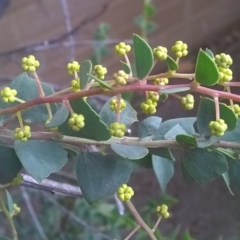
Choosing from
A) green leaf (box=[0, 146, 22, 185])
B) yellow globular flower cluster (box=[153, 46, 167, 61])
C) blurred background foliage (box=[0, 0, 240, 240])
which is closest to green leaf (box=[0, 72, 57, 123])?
green leaf (box=[0, 146, 22, 185])

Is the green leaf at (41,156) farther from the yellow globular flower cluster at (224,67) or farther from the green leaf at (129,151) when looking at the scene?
the yellow globular flower cluster at (224,67)

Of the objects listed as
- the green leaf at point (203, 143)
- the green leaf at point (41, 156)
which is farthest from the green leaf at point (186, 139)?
the green leaf at point (41, 156)

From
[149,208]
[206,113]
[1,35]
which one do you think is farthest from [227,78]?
[1,35]

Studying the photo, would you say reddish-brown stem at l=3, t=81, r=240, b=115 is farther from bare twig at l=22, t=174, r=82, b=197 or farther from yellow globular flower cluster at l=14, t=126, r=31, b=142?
bare twig at l=22, t=174, r=82, b=197

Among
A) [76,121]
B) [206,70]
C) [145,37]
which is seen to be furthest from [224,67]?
[145,37]

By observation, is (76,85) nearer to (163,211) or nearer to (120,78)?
(120,78)
